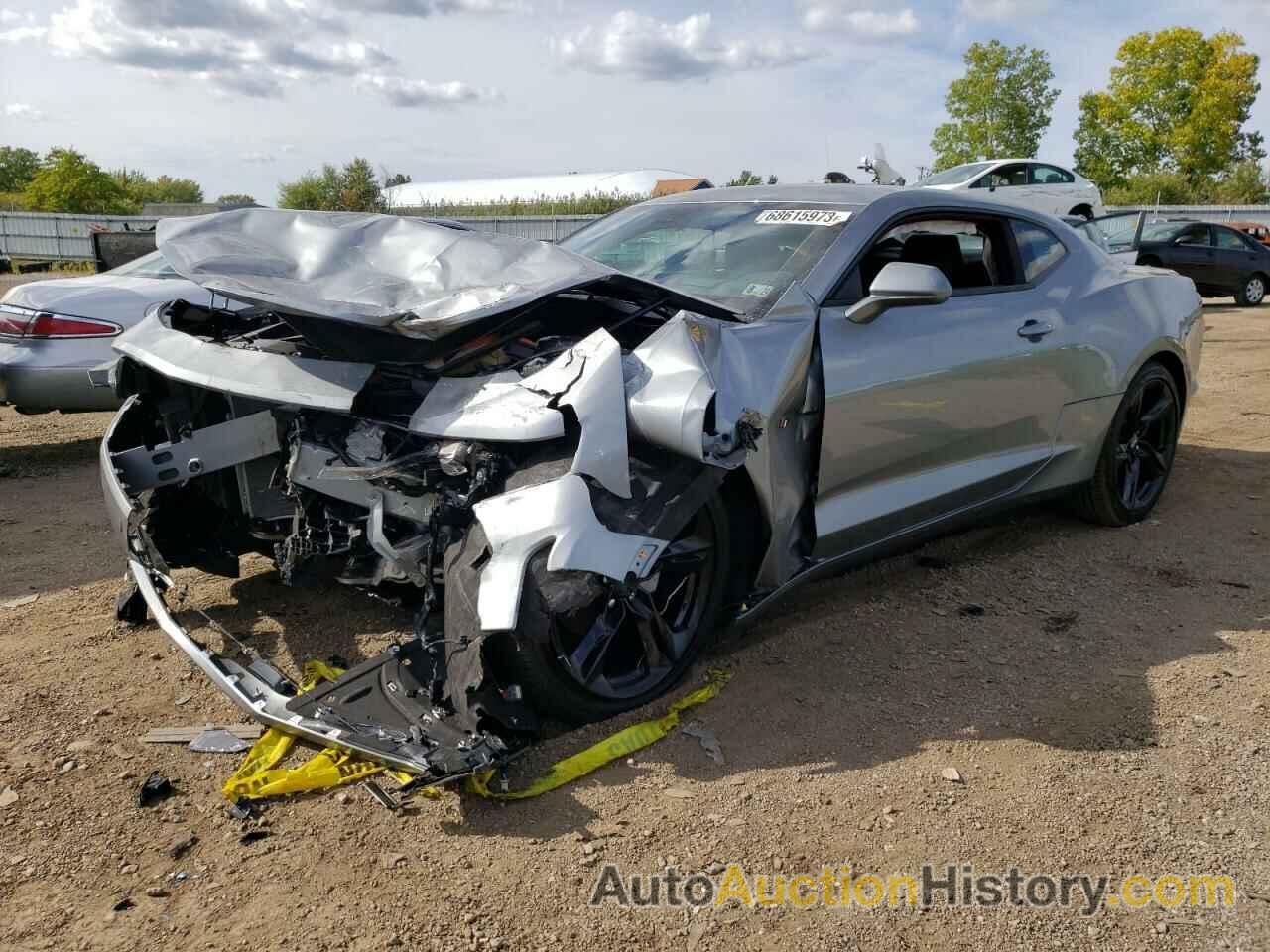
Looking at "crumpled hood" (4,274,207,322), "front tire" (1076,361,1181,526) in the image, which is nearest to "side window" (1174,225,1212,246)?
"front tire" (1076,361,1181,526)

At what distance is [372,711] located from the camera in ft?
9.13

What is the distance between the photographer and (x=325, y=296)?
310cm

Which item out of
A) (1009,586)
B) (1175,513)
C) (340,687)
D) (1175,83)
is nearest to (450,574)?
(340,687)

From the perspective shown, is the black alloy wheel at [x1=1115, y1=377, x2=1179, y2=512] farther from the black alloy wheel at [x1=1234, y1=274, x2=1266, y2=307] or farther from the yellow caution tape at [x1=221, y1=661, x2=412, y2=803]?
the black alloy wheel at [x1=1234, y1=274, x2=1266, y2=307]

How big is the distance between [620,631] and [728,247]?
1.58 meters

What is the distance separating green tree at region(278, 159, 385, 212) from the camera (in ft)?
139

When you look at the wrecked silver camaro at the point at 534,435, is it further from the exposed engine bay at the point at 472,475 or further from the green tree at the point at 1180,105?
the green tree at the point at 1180,105

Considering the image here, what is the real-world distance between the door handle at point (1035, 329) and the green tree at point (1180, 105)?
46.6 m

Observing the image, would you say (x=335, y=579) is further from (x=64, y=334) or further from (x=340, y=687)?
(x=64, y=334)

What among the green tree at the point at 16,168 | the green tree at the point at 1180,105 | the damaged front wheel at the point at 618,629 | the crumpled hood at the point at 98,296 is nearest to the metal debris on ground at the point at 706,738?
the damaged front wheel at the point at 618,629

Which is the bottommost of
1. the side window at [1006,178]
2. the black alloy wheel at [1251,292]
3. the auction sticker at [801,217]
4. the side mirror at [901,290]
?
the black alloy wheel at [1251,292]

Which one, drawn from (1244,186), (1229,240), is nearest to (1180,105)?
(1244,186)

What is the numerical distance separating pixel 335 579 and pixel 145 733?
70 cm

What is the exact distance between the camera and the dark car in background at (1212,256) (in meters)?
17.9
